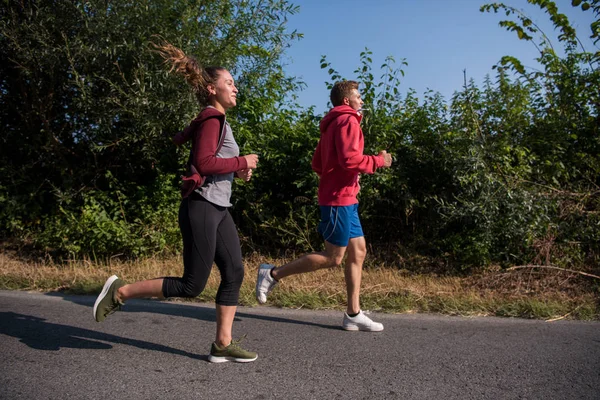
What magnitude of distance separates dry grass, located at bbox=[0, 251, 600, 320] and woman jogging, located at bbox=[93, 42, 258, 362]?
1.57 meters

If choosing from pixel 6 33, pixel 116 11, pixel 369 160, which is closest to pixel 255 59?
pixel 116 11

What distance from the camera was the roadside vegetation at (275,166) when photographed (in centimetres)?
575

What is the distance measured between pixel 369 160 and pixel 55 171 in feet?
19.5

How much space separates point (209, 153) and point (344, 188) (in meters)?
1.26

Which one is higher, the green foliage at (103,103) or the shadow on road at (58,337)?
the green foliage at (103,103)

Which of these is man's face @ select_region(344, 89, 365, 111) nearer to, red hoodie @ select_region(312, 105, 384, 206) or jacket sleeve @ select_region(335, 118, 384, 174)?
red hoodie @ select_region(312, 105, 384, 206)

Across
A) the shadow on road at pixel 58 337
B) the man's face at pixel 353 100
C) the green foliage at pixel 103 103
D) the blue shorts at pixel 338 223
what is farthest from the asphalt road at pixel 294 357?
the green foliage at pixel 103 103

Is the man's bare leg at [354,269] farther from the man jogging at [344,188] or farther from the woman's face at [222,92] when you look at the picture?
the woman's face at [222,92]

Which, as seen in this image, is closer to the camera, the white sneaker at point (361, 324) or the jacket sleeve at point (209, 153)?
the jacket sleeve at point (209, 153)

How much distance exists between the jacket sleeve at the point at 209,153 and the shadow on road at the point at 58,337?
50.3 inches

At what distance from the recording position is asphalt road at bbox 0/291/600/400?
2.91m

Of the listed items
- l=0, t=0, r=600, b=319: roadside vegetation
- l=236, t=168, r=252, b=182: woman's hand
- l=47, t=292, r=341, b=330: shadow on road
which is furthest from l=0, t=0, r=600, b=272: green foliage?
l=236, t=168, r=252, b=182: woman's hand

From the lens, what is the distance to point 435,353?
354 cm

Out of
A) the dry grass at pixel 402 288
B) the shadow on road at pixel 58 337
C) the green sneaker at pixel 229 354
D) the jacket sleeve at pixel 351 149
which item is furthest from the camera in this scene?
the dry grass at pixel 402 288
